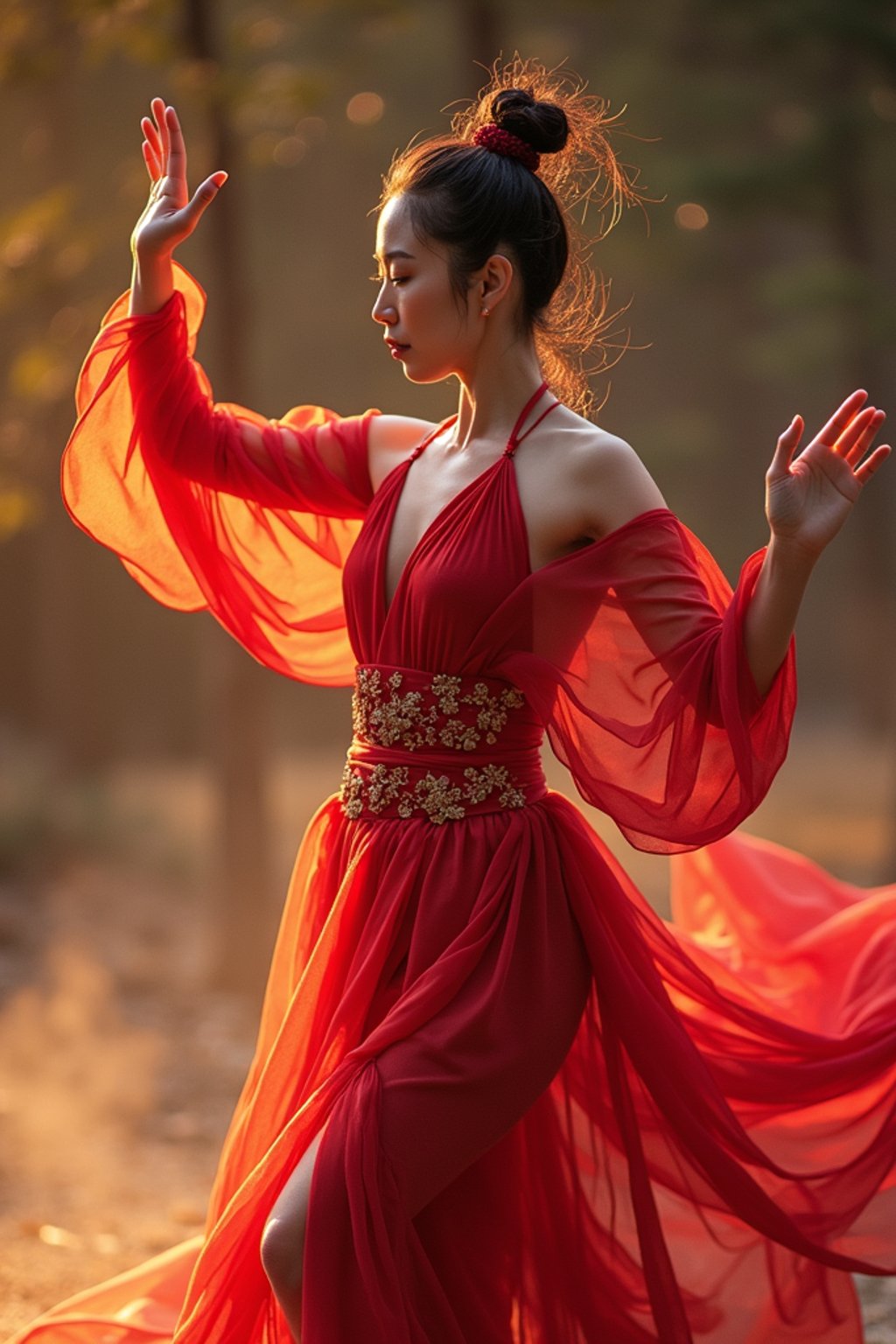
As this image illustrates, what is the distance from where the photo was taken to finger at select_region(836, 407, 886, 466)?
2.31 m

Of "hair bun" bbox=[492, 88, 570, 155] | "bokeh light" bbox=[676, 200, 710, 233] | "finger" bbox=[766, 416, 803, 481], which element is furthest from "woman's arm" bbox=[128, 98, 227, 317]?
"bokeh light" bbox=[676, 200, 710, 233]

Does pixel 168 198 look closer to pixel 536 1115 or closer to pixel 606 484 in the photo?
pixel 606 484

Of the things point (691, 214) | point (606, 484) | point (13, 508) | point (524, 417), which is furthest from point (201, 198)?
point (691, 214)

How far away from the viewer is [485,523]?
95.0 inches

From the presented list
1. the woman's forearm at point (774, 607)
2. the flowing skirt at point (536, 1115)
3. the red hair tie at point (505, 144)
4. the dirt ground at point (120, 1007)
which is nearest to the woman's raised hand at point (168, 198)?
the red hair tie at point (505, 144)

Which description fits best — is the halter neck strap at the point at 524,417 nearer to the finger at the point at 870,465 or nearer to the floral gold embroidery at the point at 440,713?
the floral gold embroidery at the point at 440,713

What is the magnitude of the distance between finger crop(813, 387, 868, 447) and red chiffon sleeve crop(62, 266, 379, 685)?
0.89 metres

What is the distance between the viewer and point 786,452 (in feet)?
7.30

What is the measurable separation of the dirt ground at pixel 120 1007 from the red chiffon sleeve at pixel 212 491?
1548mm

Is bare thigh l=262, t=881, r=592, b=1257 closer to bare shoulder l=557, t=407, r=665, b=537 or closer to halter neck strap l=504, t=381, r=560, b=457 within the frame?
bare shoulder l=557, t=407, r=665, b=537

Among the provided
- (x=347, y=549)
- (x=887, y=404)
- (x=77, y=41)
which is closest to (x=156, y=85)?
(x=77, y=41)

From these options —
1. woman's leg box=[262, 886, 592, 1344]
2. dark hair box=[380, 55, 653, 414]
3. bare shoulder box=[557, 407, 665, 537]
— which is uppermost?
dark hair box=[380, 55, 653, 414]

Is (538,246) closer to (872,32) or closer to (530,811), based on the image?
(530,811)

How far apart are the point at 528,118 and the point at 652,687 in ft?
3.11
